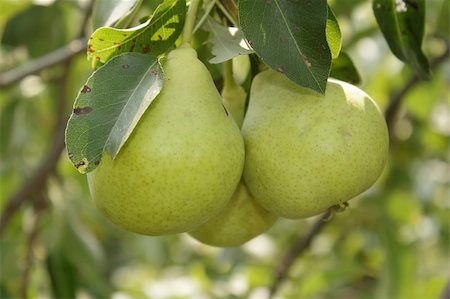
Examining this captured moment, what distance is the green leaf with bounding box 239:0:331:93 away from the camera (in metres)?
0.92

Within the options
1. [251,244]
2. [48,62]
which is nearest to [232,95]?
[48,62]

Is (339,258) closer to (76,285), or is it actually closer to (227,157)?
(76,285)

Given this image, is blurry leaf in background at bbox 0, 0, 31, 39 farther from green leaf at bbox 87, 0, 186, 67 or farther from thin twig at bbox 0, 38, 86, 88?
green leaf at bbox 87, 0, 186, 67

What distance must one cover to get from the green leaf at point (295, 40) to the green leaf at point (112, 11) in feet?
0.55

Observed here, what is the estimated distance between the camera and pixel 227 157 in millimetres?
915

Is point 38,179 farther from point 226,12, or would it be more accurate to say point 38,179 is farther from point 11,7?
point 226,12

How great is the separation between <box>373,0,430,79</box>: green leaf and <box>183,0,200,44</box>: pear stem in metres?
0.26

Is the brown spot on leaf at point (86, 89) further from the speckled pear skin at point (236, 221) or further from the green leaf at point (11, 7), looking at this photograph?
the green leaf at point (11, 7)

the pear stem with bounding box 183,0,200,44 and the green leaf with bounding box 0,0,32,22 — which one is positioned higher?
the pear stem with bounding box 183,0,200,44

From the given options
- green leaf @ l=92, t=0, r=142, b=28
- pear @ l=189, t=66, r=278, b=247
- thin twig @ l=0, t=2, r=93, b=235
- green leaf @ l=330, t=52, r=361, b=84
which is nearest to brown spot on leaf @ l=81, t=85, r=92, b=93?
green leaf @ l=92, t=0, r=142, b=28

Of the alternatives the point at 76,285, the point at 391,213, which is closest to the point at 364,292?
the point at 391,213

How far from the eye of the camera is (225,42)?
102 centimetres

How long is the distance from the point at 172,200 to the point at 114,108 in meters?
0.12

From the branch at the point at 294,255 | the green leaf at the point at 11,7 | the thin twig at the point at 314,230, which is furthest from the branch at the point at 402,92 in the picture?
the green leaf at the point at 11,7
